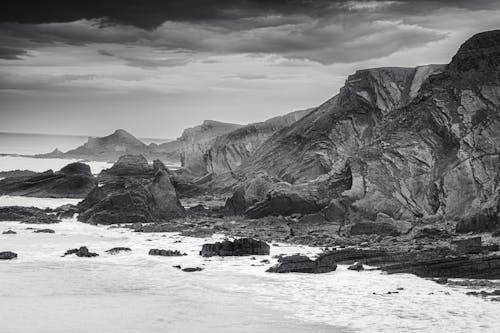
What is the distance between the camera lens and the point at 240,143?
10144 centimetres

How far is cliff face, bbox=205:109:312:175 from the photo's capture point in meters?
99.5

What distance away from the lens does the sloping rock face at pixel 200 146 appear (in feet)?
367

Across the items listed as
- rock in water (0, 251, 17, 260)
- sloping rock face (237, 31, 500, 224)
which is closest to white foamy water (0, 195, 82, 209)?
sloping rock face (237, 31, 500, 224)

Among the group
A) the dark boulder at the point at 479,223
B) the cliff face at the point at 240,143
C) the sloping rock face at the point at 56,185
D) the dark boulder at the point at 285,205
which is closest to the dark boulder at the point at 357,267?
the dark boulder at the point at 479,223

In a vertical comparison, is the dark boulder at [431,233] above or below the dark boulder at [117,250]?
above

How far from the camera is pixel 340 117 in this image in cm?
7912

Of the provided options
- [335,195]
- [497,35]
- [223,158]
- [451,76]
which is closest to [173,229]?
[335,195]

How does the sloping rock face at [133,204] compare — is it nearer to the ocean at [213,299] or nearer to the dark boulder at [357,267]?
the ocean at [213,299]

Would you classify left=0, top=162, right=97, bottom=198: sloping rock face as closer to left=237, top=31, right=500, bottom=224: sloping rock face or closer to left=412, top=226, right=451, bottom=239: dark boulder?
left=237, top=31, right=500, bottom=224: sloping rock face

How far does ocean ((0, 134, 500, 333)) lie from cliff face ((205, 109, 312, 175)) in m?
59.8

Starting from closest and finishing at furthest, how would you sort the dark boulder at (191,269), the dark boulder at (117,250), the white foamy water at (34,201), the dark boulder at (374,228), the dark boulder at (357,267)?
1. the dark boulder at (357,267)
2. the dark boulder at (191,269)
3. the dark boulder at (117,250)
4. the dark boulder at (374,228)
5. the white foamy water at (34,201)

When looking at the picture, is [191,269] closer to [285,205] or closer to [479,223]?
[479,223]

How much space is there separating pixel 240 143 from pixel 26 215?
48.4 meters

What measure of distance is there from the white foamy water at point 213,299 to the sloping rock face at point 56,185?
119ft
